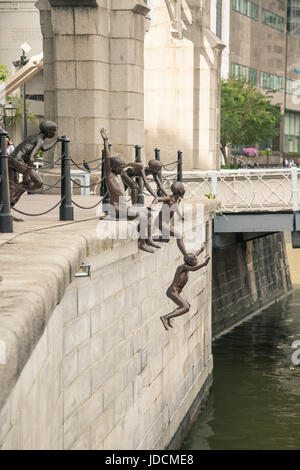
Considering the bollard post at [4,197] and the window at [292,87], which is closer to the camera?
the bollard post at [4,197]

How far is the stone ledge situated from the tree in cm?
5412

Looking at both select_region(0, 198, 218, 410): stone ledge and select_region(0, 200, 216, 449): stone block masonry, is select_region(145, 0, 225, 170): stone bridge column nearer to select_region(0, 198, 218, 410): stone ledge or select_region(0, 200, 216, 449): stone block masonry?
select_region(0, 200, 216, 449): stone block masonry

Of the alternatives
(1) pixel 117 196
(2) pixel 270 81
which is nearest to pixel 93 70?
(1) pixel 117 196

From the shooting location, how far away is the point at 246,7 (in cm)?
7731

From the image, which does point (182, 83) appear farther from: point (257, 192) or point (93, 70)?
point (93, 70)

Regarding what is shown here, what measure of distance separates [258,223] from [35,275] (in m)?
14.8

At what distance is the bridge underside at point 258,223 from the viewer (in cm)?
2014

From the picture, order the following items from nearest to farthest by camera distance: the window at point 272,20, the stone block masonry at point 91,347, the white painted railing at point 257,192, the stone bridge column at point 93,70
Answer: the stone block masonry at point 91,347 < the stone bridge column at point 93,70 < the white painted railing at point 257,192 < the window at point 272,20

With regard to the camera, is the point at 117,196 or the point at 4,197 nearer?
the point at 4,197

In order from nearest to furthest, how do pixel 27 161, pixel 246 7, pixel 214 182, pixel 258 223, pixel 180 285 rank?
1. pixel 27 161
2. pixel 180 285
3. pixel 214 182
4. pixel 258 223
5. pixel 246 7

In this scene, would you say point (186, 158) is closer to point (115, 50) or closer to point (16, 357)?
point (115, 50)

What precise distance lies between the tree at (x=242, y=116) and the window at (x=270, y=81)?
10.0 m

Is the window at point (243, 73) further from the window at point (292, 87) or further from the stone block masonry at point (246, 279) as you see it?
the stone block masonry at point (246, 279)

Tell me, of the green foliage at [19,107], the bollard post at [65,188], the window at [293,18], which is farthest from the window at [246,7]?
the bollard post at [65,188]
